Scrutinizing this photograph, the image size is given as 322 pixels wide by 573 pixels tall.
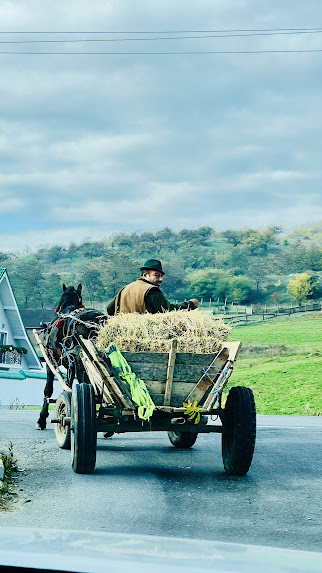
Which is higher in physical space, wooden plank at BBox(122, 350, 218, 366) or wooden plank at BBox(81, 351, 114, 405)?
wooden plank at BBox(122, 350, 218, 366)

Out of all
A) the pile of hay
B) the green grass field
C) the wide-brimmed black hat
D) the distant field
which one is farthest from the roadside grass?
the distant field

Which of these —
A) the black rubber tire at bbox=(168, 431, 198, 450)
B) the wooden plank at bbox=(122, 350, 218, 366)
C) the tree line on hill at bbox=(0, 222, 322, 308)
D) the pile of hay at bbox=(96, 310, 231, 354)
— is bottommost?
the black rubber tire at bbox=(168, 431, 198, 450)

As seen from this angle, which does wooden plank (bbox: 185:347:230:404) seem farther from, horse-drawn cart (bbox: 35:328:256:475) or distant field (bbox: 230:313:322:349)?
distant field (bbox: 230:313:322:349)

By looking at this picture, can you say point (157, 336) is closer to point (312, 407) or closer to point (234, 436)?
point (234, 436)

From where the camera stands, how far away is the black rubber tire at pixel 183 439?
11664mm

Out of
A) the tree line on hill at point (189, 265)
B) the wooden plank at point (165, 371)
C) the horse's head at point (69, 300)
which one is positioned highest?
the tree line on hill at point (189, 265)

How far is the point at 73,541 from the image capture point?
104 inches

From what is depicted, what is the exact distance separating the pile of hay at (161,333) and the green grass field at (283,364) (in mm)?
29420

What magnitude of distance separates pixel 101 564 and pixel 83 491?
5927 mm

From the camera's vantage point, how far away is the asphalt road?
A: 6496 mm

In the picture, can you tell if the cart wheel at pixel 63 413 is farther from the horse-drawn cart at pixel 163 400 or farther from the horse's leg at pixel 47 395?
the horse's leg at pixel 47 395

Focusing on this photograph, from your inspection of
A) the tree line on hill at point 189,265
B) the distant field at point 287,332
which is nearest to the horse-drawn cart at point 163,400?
the distant field at point 287,332

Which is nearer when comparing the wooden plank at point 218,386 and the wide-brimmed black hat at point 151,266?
the wooden plank at point 218,386

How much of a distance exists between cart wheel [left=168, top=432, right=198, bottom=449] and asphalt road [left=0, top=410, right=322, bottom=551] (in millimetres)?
115
